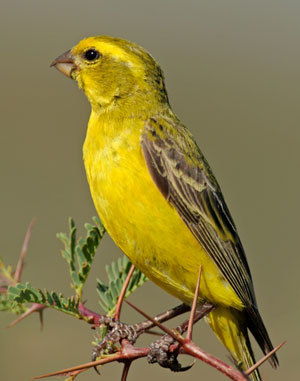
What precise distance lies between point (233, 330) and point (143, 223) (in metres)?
1.11

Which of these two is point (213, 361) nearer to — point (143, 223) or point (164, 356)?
point (164, 356)

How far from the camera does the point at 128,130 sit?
4.70 m

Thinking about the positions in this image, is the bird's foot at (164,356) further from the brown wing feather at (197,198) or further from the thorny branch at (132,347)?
the brown wing feather at (197,198)

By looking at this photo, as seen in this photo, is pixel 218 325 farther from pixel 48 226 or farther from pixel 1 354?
pixel 48 226

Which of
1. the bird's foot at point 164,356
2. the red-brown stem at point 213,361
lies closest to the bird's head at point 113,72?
the bird's foot at point 164,356

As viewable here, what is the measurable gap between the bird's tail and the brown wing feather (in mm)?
89

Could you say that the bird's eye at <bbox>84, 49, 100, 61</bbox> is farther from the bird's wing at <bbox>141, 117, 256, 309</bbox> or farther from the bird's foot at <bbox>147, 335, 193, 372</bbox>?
the bird's foot at <bbox>147, 335, 193, 372</bbox>

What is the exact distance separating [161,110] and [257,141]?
782 inches

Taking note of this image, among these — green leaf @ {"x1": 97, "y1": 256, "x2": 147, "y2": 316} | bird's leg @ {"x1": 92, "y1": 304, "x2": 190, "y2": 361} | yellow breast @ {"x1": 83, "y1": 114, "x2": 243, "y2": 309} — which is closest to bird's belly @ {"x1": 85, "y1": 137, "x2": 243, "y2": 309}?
yellow breast @ {"x1": 83, "y1": 114, "x2": 243, "y2": 309}

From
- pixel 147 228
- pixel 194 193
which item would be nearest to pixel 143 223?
pixel 147 228

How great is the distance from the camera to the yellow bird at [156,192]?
4.33 m

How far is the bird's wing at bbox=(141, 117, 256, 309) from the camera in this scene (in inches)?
179

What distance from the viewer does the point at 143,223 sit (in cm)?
428

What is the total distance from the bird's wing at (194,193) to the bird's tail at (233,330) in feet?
0.71
